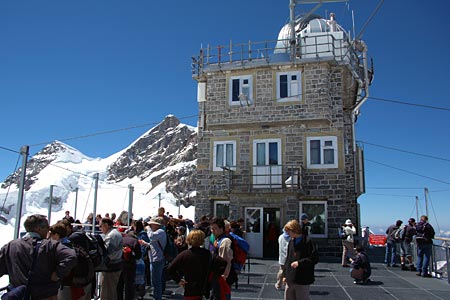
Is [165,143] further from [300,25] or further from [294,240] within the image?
[294,240]

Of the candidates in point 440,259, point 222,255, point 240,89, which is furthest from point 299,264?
point 240,89

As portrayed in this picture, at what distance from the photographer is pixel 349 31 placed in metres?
19.4

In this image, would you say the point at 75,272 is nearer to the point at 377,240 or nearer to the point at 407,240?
the point at 407,240

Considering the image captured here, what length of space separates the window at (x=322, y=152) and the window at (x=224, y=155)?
3.26 m

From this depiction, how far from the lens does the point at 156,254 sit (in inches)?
280

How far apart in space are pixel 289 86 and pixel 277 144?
2608 mm

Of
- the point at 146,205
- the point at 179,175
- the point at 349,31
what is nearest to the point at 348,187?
the point at 349,31

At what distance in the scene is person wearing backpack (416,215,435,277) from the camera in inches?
413

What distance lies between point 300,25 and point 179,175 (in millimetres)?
113543

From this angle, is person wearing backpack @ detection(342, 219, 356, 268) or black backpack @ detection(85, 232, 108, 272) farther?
person wearing backpack @ detection(342, 219, 356, 268)

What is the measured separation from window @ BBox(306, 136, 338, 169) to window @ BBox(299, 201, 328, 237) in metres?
1.54

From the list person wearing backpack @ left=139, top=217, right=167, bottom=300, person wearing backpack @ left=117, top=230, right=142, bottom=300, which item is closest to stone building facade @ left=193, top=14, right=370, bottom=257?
person wearing backpack @ left=139, top=217, right=167, bottom=300

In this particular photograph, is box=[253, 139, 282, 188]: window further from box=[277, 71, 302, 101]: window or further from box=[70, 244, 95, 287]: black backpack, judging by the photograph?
box=[70, 244, 95, 287]: black backpack

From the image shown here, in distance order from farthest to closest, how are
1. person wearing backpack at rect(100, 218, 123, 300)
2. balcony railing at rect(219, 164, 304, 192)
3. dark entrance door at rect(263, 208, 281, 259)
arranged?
balcony railing at rect(219, 164, 304, 192) < dark entrance door at rect(263, 208, 281, 259) < person wearing backpack at rect(100, 218, 123, 300)
